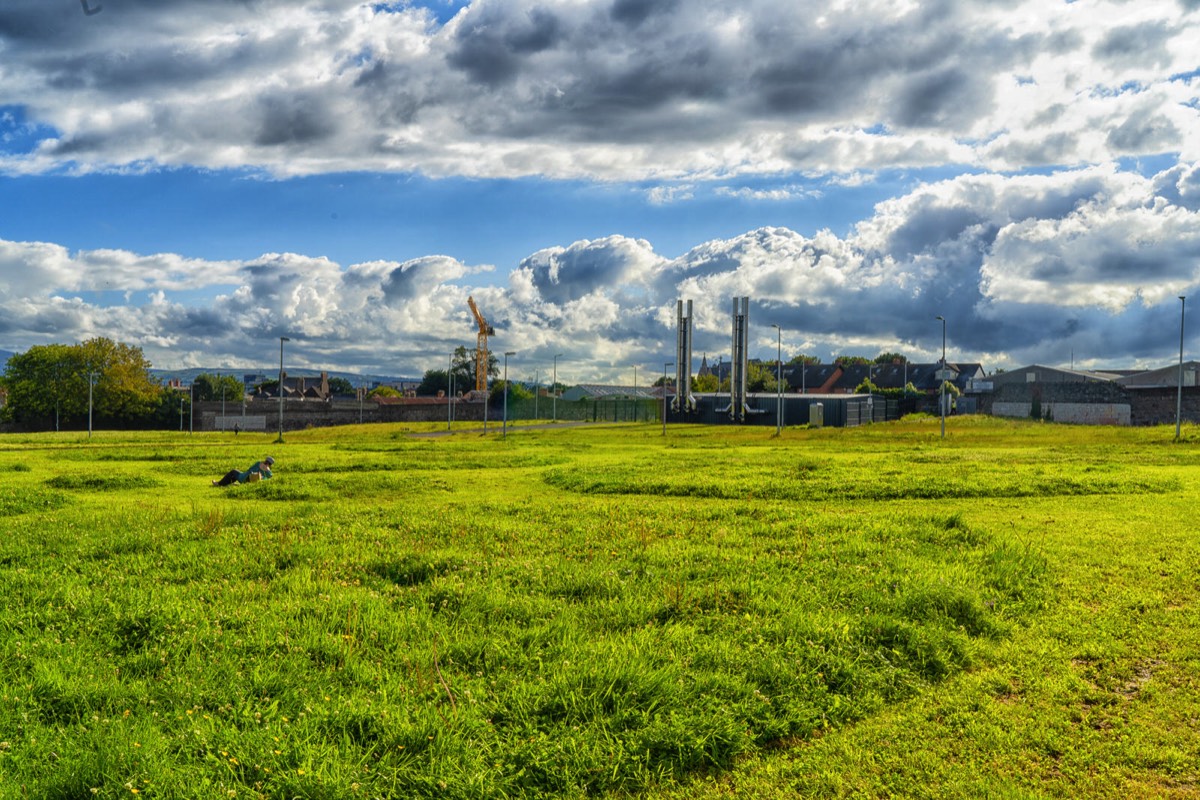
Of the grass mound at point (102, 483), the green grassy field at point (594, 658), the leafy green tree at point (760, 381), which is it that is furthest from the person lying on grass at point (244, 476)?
the leafy green tree at point (760, 381)

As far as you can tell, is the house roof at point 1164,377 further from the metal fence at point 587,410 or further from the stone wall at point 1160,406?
the metal fence at point 587,410

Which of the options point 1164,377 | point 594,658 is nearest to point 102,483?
point 594,658

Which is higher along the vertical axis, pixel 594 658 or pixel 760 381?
pixel 760 381

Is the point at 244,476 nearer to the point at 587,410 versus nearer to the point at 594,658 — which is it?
the point at 594,658

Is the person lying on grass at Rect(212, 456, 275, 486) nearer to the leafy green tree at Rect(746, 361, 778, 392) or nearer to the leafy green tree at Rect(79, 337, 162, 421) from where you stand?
the leafy green tree at Rect(79, 337, 162, 421)

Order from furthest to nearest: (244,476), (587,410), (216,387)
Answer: (216,387)
(587,410)
(244,476)

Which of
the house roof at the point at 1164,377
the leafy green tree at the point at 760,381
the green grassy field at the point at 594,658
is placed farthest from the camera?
the leafy green tree at the point at 760,381

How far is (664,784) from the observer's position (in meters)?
5.70

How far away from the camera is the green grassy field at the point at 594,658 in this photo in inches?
225

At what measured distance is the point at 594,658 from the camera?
23.7 feet

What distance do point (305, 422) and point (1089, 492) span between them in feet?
302

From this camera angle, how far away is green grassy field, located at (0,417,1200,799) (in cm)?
573

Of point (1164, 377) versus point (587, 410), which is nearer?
point (1164, 377)

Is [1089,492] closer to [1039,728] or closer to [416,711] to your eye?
[1039,728]
